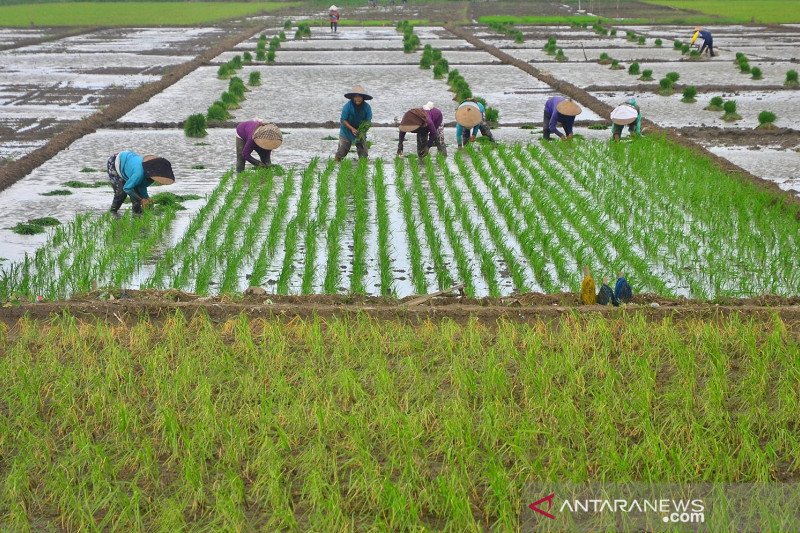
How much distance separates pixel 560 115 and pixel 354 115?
240 cm

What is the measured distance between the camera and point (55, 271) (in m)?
6.82

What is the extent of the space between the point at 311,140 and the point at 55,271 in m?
5.81

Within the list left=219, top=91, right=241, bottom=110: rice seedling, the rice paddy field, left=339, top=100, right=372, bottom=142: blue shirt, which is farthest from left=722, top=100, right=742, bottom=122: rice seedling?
left=219, top=91, right=241, bottom=110: rice seedling

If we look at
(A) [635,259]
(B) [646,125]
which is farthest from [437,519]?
(B) [646,125]

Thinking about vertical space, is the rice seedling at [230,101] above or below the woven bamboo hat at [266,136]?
below

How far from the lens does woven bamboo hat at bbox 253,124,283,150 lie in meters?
9.43

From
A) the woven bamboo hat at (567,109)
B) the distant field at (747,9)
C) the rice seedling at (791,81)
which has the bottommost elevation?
the rice seedling at (791,81)

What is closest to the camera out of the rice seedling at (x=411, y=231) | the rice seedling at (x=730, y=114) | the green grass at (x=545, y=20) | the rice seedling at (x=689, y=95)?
the rice seedling at (x=411, y=231)

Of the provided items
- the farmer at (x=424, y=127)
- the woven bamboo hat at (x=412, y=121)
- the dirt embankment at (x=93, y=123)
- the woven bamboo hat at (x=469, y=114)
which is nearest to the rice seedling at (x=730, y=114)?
the woven bamboo hat at (x=469, y=114)

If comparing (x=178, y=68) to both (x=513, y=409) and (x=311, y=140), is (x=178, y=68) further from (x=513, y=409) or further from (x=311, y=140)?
(x=513, y=409)

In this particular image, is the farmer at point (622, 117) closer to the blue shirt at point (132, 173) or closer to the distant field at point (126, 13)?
the blue shirt at point (132, 173)

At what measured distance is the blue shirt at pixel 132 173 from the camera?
25.5 ft

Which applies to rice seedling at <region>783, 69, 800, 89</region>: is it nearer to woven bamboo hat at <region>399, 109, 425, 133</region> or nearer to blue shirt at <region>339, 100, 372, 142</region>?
woven bamboo hat at <region>399, 109, 425, 133</region>

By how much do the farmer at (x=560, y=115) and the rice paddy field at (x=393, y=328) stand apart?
0.23 m
